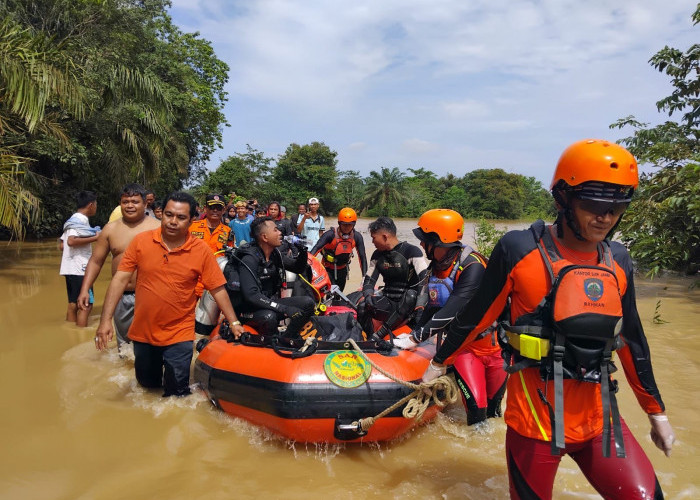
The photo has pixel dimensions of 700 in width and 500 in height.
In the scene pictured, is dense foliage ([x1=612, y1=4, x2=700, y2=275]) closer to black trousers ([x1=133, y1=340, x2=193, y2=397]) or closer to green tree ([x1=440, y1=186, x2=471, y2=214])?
black trousers ([x1=133, y1=340, x2=193, y2=397])

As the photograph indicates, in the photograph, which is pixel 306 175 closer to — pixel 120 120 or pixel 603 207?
pixel 120 120

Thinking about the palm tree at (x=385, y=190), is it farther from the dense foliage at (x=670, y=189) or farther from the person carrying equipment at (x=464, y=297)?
the person carrying equipment at (x=464, y=297)

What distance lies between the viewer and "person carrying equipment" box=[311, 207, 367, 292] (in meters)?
7.10

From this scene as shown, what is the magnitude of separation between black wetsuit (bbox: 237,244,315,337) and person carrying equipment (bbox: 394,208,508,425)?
1180 mm

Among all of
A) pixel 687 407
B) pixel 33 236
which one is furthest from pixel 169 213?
pixel 33 236

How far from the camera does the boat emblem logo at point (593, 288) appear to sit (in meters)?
1.69

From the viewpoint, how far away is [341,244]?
7.25m

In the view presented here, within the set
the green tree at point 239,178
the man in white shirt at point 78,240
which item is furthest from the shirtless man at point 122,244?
the green tree at point 239,178

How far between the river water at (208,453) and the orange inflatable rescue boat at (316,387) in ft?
0.66

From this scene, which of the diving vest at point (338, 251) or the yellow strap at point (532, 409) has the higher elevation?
the diving vest at point (338, 251)

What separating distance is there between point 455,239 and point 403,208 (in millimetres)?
42331

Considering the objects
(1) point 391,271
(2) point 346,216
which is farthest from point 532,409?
(2) point 346,216

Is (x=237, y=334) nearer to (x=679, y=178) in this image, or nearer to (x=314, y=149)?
(x=679, y=178)

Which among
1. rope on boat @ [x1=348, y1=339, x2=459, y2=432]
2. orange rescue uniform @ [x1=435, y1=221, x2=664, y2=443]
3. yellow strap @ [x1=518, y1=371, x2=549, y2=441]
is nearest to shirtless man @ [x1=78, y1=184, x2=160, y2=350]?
rope on boat @ [x1=348, y1=339, x2=459, y2=432]
